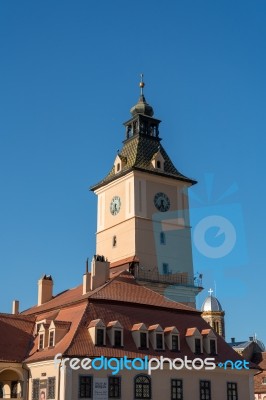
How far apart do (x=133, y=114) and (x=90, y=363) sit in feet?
119

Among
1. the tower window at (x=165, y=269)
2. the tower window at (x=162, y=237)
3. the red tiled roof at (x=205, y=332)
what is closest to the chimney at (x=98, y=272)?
the red tiled roof at (x=205, y=332)

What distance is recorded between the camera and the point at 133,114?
69938 mm

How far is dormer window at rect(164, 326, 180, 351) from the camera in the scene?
142ft

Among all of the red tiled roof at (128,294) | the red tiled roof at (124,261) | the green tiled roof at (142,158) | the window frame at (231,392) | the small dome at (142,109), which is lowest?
the window frame at (231,392)

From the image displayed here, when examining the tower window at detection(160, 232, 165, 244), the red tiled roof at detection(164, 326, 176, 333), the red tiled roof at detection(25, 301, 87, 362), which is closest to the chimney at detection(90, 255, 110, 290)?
the red tiled roof at detection(25, 301, 87, 362)

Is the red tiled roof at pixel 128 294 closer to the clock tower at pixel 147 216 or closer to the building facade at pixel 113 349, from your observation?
the building facade at pixel 113 349

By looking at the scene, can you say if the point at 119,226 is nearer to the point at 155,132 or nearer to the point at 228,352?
the point at 155,132

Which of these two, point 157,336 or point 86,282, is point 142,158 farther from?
point 157,336

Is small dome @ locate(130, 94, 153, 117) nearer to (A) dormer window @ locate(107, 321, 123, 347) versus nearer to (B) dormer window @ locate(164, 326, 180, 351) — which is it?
(B) dormer window @ locate(164, 326, 180, 351)

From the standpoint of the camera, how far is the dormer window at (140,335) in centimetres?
4188

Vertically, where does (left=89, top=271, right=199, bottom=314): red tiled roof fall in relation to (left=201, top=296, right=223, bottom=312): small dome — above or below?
below

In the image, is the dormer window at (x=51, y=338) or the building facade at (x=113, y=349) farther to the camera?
the dormer window at (x=51, y=338)

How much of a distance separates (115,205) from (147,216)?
166 inches

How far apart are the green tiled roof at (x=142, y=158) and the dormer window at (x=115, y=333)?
2456 centimetres
